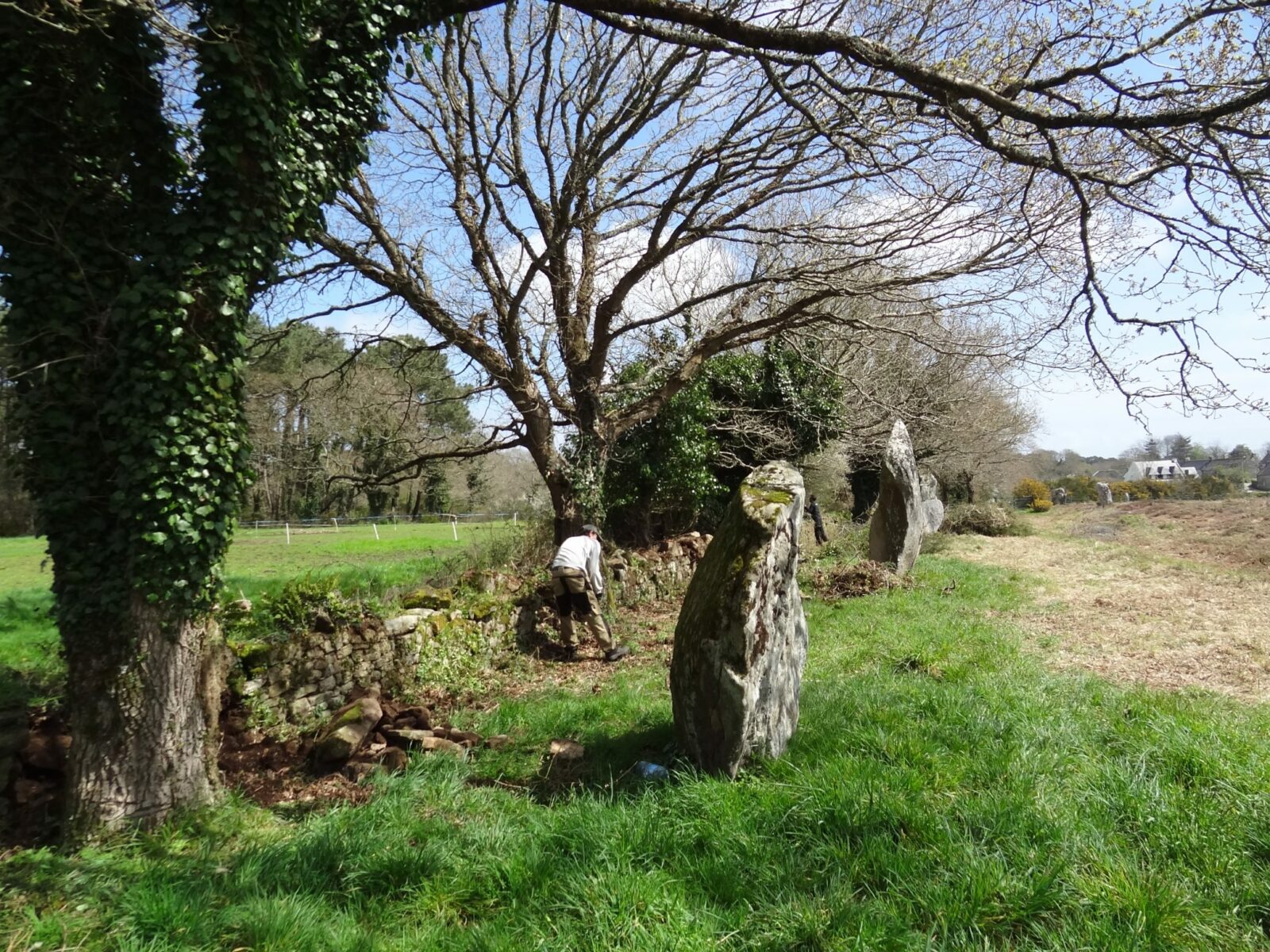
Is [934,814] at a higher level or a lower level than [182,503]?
lower

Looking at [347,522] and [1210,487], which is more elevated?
[1210,487]

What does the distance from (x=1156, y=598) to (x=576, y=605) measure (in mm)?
9016

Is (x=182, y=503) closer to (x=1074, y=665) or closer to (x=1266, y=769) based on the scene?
(x=1266, y=769)

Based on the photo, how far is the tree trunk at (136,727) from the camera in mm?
3988

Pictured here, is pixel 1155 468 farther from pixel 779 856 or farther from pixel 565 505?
pixel 779 856

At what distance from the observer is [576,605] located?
8.83 m

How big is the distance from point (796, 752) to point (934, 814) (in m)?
1.12

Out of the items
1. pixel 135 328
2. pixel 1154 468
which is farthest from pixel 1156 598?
pixel 1154 468

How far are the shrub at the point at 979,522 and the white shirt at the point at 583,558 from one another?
1720 centimetres

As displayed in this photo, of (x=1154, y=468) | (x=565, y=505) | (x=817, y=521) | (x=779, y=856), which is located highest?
(x=1154, y=468)

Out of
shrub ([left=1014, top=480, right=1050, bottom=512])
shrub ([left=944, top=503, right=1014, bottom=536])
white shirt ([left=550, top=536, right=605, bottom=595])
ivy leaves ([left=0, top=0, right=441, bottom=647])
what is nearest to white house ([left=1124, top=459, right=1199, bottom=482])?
shrub ([left=1014, top=480, right=1050, bottom=512])

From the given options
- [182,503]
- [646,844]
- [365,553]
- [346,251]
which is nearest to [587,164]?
[346,251]

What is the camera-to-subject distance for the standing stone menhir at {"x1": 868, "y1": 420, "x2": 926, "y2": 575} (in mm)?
12625

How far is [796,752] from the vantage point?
4.48 meters
